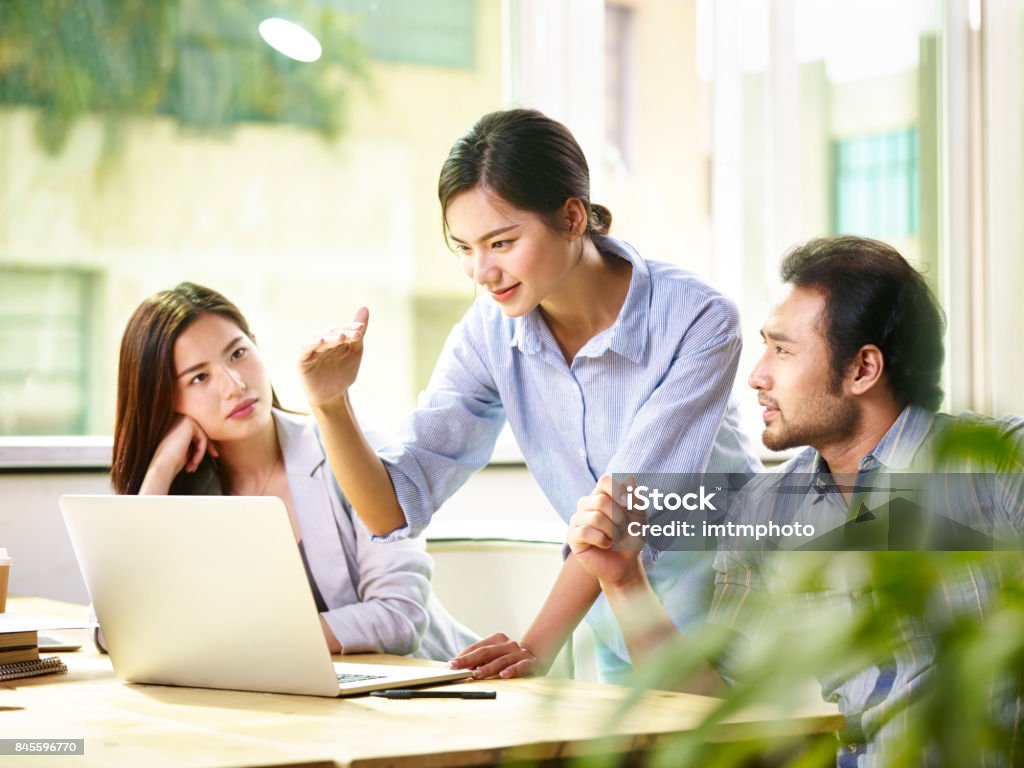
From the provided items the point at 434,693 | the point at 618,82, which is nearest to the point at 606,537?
the point at 434,693

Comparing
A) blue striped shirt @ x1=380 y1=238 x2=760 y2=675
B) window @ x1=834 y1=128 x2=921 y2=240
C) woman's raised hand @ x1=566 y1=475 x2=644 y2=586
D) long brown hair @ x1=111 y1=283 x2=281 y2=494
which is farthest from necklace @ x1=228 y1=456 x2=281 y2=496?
window @ x1=834 y1=128 x2=921 y2=240

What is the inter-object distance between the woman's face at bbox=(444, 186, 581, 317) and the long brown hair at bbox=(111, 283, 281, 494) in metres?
0.56

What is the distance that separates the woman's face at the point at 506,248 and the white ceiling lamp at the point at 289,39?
1.54 m

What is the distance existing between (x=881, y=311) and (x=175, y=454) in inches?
44.4

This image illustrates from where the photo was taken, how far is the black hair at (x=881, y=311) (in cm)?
168

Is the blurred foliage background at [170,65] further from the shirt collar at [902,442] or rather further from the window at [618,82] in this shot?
the shirt collar at [902,442]

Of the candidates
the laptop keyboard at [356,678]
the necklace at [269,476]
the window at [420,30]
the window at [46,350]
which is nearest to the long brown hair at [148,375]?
the necklace at [269,476]

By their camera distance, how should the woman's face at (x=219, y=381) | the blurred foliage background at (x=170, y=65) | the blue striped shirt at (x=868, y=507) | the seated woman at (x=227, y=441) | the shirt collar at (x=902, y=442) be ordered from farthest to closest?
the blurred foliage background at (x=170, y=65), the woman's face at (x=219, y=381), the seated woman at (x=227, y=441), the shirt collar at (x=902, y=442), the blue striped shirt at (x=868, y=507)

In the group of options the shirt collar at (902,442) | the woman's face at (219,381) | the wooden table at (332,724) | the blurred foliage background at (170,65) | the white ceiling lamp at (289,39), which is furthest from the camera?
the white ceiling lamp at (289,39)

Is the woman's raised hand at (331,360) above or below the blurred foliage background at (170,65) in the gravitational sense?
below

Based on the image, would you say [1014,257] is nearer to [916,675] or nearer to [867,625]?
[916,675]

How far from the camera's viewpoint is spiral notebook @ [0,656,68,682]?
1544 mm

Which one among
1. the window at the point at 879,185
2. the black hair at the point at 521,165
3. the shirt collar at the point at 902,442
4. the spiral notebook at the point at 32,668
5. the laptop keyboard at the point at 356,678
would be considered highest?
the window at the point at 879,185

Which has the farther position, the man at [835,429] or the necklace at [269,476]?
the necklace at [269,476]
